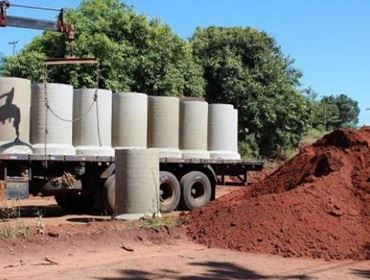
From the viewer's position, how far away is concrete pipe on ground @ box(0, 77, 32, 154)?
1434 cm

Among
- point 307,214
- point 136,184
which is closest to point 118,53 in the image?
point 136,184

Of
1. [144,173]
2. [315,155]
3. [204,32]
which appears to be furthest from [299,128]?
[144,173]

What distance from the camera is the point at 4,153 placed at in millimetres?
14086

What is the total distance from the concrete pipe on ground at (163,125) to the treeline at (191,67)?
576cm

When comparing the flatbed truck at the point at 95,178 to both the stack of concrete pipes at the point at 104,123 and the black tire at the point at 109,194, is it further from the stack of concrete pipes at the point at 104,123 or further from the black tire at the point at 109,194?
the stack of concrete pipes at the point at 104,123

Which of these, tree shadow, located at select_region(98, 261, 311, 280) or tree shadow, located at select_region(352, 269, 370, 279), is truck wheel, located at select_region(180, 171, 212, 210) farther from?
tree shadow, located at select_region(352, 269, 370, 279)

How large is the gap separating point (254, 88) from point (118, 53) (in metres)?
9.56

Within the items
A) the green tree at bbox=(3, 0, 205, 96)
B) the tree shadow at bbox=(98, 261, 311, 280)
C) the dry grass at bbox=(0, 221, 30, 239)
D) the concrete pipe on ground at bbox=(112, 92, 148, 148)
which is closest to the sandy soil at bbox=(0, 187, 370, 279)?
the tree shadow at bbox=(98, 261, 311, 280)

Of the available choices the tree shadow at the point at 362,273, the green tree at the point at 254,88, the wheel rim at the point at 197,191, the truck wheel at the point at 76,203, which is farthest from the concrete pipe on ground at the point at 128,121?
the green tree at the point at 254,88

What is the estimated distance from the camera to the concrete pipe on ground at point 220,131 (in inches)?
724

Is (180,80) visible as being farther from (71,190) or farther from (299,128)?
(71,190)

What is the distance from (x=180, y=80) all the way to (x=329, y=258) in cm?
1729

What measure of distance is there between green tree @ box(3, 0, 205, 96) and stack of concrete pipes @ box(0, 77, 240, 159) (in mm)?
7114

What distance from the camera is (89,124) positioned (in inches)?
610
